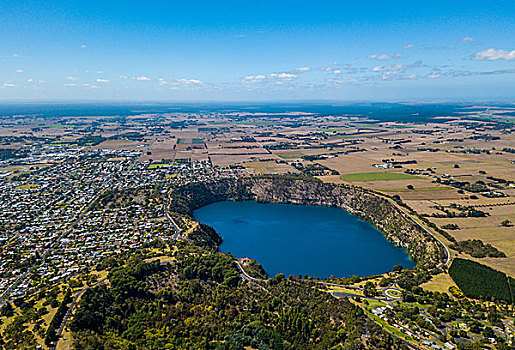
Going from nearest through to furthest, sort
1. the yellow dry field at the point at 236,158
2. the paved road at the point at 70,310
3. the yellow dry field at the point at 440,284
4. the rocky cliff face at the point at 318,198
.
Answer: the paved road at the point at 70,310 < the yellow dry field at the point at 440,284 < the rocky cliff face at the point at 318,198 < the yellow dry field at the point at 236,158

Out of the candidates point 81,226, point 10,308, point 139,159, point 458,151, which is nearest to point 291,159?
point 139,159

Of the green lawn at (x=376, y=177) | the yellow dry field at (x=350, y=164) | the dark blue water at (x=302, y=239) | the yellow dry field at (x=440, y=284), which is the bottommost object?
the dark blue water at (x=302, y=239)

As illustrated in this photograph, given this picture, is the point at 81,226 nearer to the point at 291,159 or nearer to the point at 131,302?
the point at 131,302

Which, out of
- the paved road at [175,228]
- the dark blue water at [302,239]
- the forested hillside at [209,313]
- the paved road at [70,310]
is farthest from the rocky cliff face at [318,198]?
the paved road at [70,310]

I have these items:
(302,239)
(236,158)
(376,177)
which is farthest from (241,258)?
(236,158)

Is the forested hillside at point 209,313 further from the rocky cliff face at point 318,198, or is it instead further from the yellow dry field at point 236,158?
the yellow dry field at point 236,158

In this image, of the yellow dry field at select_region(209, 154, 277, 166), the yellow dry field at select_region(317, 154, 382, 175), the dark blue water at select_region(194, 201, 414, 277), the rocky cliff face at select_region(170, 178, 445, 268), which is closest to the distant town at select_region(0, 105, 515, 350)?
the yellow dry field at select_region(317, 154, 382, 175)

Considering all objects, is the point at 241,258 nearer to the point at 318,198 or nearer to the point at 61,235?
the point at 61,235
